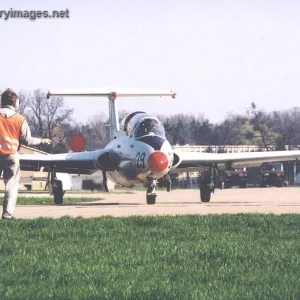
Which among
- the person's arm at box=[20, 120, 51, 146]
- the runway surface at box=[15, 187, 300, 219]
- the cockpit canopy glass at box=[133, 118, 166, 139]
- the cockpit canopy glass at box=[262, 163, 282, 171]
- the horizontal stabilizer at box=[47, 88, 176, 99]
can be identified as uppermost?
the horizontal stabilizer at box=[47, 88, 176, 99]

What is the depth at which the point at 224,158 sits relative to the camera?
1238 inches

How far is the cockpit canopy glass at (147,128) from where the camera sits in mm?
27453

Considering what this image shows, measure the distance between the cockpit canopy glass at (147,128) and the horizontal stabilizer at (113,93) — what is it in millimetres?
7492

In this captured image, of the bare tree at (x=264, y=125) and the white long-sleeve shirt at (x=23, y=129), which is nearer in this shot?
the white long-sleeve shirt at (x=23, y=129)

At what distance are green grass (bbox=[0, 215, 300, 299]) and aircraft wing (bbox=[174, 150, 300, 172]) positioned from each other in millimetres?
17658

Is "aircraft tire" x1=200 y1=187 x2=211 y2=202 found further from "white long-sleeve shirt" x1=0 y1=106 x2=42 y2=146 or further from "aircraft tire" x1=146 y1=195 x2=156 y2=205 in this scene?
"white long-sleeve shirt" x1=0 y1=106 x2=42 y2=146

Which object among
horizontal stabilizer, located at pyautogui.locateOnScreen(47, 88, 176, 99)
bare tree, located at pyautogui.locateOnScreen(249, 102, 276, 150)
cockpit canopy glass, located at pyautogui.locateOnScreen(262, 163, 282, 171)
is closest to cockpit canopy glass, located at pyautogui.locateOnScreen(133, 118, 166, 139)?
horizontal stabilizer, located at pyautogui.locateOnScreen(47, 88, 176, 99)

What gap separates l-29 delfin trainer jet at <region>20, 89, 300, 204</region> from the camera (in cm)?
2705

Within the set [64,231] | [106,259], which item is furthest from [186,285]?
[64,231]

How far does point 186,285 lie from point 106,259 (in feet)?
5.89

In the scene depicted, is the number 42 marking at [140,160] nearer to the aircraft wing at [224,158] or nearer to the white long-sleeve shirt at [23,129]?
the aircraft wing at [224,158]

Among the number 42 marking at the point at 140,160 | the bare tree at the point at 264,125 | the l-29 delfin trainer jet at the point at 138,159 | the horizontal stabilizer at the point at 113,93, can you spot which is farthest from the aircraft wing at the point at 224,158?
the bare tree at the point at 264,125

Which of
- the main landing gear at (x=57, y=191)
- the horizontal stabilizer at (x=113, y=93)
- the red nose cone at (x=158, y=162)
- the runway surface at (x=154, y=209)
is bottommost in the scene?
the runway surface at (x=154, y=209)

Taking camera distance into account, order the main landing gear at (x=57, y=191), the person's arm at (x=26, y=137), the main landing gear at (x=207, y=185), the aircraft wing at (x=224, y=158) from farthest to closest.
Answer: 1. the aircraft wing at (x=224, y=158)
2. the main landing gear at (x=207, y=185)
3. the main landing gear at (x=57, y=191)
4. the person's arm at (x=26, y=137)
